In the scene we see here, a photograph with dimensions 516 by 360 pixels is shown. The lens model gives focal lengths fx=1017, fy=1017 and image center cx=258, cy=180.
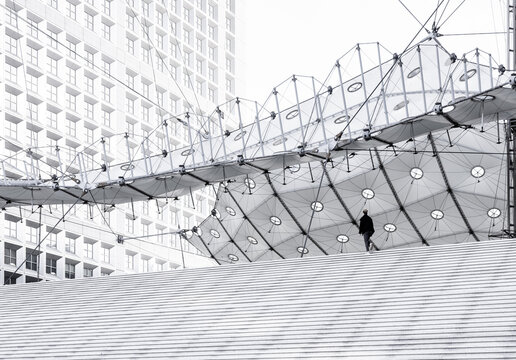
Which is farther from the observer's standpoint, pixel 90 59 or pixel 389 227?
pixel 90 59

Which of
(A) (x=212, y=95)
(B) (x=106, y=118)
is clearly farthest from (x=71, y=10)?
(A) (x=212, y=95)

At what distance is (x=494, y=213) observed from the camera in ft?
147

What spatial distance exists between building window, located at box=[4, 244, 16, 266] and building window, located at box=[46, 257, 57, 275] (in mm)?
2445

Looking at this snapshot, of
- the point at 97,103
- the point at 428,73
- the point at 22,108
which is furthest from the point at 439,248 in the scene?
the point at 97,103

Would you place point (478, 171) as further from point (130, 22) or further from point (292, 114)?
point (130, 22)

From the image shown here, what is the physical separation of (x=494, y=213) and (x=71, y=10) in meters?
29.7

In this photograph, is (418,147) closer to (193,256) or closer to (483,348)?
(483,348)

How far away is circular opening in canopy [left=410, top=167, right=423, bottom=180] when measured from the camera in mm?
44491

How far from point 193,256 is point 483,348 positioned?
53024 mm

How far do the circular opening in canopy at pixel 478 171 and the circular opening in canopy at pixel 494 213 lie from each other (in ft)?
6.47

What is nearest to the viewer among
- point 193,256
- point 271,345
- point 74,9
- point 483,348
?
point 483,348

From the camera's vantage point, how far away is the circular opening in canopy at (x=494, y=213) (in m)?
44.5

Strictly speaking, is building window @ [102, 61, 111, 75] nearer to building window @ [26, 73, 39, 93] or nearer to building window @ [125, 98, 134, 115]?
building window @ [125, 98, 134, 115]

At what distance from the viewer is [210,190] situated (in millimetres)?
74125
